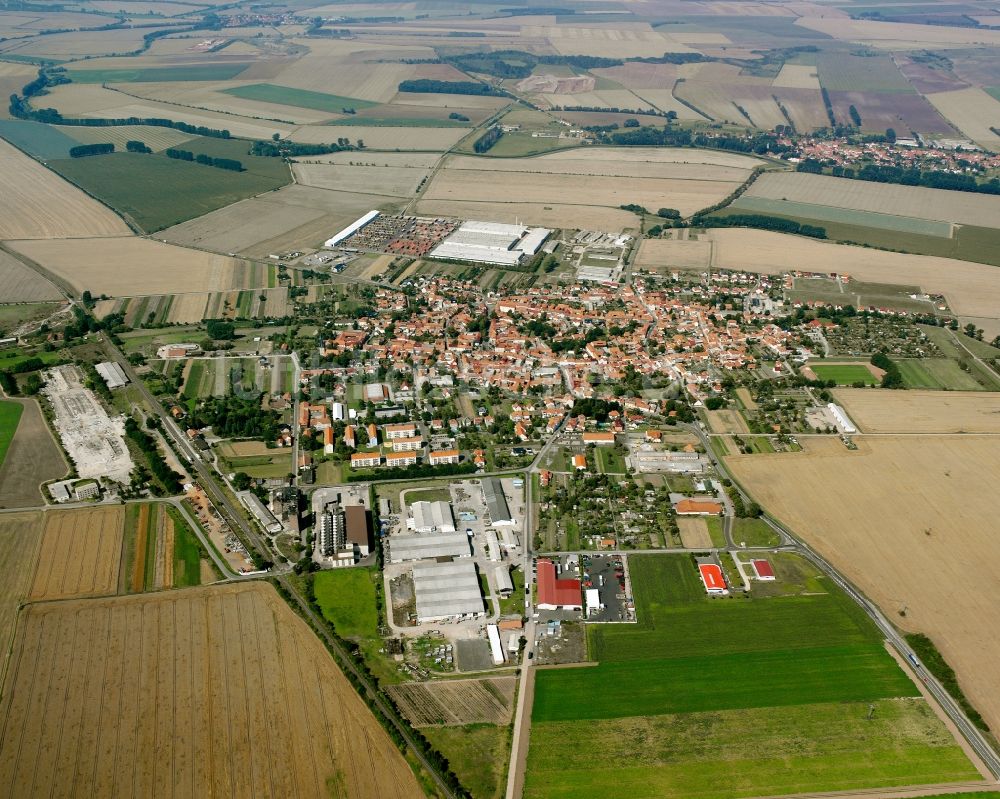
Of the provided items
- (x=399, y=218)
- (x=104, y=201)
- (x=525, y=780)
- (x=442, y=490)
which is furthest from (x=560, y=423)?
(x=104, y=201)

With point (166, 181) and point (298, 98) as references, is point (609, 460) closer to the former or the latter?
point (166, 181)

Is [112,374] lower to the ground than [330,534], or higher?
higher

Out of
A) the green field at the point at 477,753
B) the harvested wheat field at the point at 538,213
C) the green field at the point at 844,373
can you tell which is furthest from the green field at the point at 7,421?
the green field at the point at 844,373

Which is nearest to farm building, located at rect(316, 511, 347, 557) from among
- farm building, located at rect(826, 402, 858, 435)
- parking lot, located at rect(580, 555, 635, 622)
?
parking lot, located at rect(580, 555, 635, 622)

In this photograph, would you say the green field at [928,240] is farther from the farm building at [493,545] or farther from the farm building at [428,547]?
the farm building at [428,547]

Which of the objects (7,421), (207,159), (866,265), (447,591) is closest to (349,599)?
(447,591)
